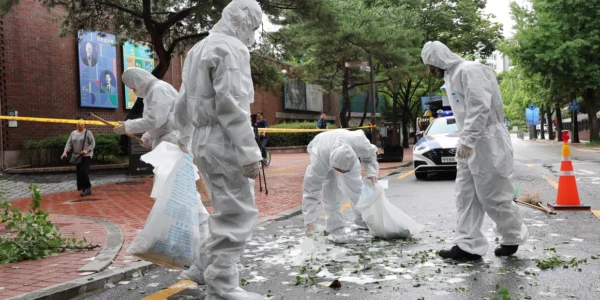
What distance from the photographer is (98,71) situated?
64.0ft

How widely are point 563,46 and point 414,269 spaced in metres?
27.6

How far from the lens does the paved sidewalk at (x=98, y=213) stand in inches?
173

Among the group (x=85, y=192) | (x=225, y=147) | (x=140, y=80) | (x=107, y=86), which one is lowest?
(x=85, y=192)

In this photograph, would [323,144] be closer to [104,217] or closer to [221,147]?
[221,147]

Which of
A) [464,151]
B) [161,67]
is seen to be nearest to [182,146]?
[464,151]

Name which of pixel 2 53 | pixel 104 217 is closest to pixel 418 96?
pixel 2 53

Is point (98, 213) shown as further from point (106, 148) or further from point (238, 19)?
point (106, 148)

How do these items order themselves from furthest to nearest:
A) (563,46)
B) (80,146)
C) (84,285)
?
(563,46) < (80,146) < (84,285)

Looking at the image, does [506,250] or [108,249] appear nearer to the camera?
[506,250]

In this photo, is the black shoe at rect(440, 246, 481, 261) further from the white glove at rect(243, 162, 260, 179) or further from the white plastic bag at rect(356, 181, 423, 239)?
the white glove at rect(243, 162, 260, 179)

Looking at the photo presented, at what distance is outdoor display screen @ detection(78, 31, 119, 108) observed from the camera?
18.8m

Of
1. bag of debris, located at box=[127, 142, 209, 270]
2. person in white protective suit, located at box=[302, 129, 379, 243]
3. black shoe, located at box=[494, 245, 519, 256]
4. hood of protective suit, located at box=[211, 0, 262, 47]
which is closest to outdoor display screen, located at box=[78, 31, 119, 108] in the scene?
person in white protective suit, located at box=[302, 129, 379, 243]

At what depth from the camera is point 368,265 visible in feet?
15.0

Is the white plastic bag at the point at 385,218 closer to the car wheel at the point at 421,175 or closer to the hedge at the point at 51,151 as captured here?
the car wheel at the point at 421,175
